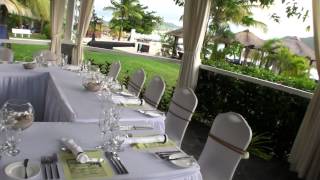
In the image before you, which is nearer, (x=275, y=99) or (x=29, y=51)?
(x=275, y=99)

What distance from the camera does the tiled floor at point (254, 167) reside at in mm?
3422

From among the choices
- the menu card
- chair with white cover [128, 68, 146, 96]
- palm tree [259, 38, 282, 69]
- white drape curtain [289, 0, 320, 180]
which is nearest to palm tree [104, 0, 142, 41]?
palm tree [259, 38, 282, 69]

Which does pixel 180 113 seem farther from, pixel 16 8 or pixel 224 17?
pixel 16 8

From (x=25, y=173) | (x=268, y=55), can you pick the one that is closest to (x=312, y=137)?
(x=268, y=55)

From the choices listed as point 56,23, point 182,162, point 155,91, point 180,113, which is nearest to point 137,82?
point 155,91

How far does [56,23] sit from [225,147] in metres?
4.67

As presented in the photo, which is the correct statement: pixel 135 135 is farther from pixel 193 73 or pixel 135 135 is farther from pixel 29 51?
pixel 29 51

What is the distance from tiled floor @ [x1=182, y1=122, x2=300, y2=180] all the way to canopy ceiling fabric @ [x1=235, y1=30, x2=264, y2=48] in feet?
7.64

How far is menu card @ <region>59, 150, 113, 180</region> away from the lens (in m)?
1.42

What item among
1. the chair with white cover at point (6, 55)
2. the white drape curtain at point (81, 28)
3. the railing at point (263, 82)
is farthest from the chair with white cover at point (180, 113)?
the white drape curtain at point (81, 28)

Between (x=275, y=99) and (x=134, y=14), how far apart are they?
27.6 ft

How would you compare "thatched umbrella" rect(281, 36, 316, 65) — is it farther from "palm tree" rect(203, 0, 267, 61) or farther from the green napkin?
the green napkin

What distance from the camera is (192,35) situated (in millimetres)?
4539

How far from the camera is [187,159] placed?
5.74 feet
